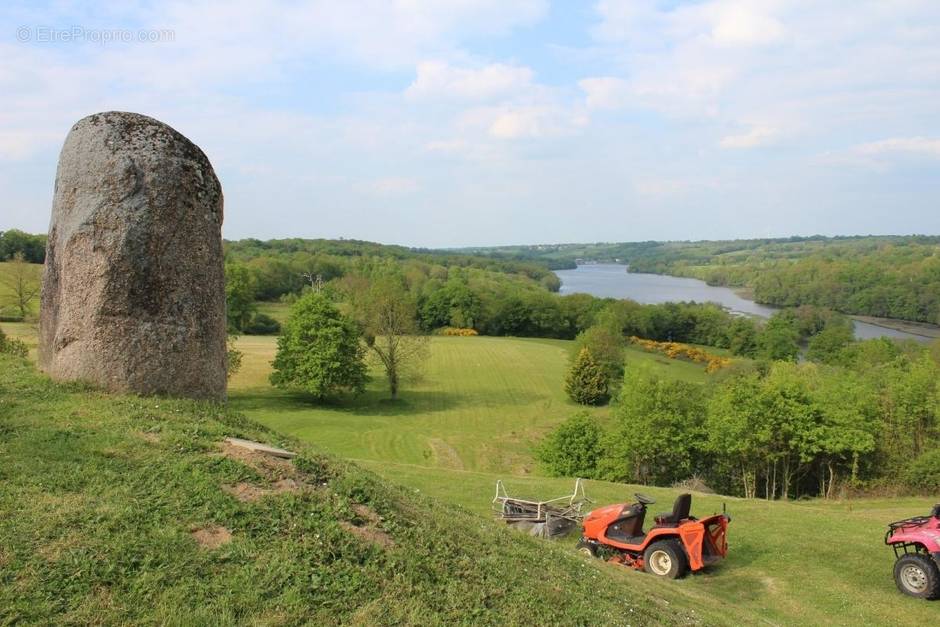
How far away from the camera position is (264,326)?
7675 centimetres

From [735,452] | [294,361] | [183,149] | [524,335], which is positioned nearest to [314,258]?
[524,335]

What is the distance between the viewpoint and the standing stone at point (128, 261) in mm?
9727

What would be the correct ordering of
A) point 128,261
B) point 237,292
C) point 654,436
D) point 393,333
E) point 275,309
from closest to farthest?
point 128,261
point 654,436
point 393,333
point 237,292
point 275,309

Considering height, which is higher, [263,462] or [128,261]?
[128,261]

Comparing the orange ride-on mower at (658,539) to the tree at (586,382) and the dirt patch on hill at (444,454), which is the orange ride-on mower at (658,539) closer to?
the dirt patch on hill at (444,454)

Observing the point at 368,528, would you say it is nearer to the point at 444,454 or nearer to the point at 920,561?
the point at 920,561

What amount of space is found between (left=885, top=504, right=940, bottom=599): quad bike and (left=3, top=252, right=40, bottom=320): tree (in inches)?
2035

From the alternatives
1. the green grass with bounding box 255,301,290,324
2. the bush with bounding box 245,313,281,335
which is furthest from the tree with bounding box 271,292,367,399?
the green grass with bounding box 255,301,290,324

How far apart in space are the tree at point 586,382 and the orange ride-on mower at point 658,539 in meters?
43.3

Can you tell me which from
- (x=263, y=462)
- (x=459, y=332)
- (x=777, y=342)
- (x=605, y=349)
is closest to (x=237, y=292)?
(x=605, y=349)

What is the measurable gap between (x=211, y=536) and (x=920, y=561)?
12.2 meters

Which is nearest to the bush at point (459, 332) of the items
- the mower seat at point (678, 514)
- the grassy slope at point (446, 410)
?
the grassy slope at point (446, 410)

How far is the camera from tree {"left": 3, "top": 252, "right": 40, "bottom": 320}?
44281 millimetres

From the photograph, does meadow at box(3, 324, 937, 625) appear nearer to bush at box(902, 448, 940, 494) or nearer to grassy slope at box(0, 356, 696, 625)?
grassy slope at box(0, 356, 696, 625)
